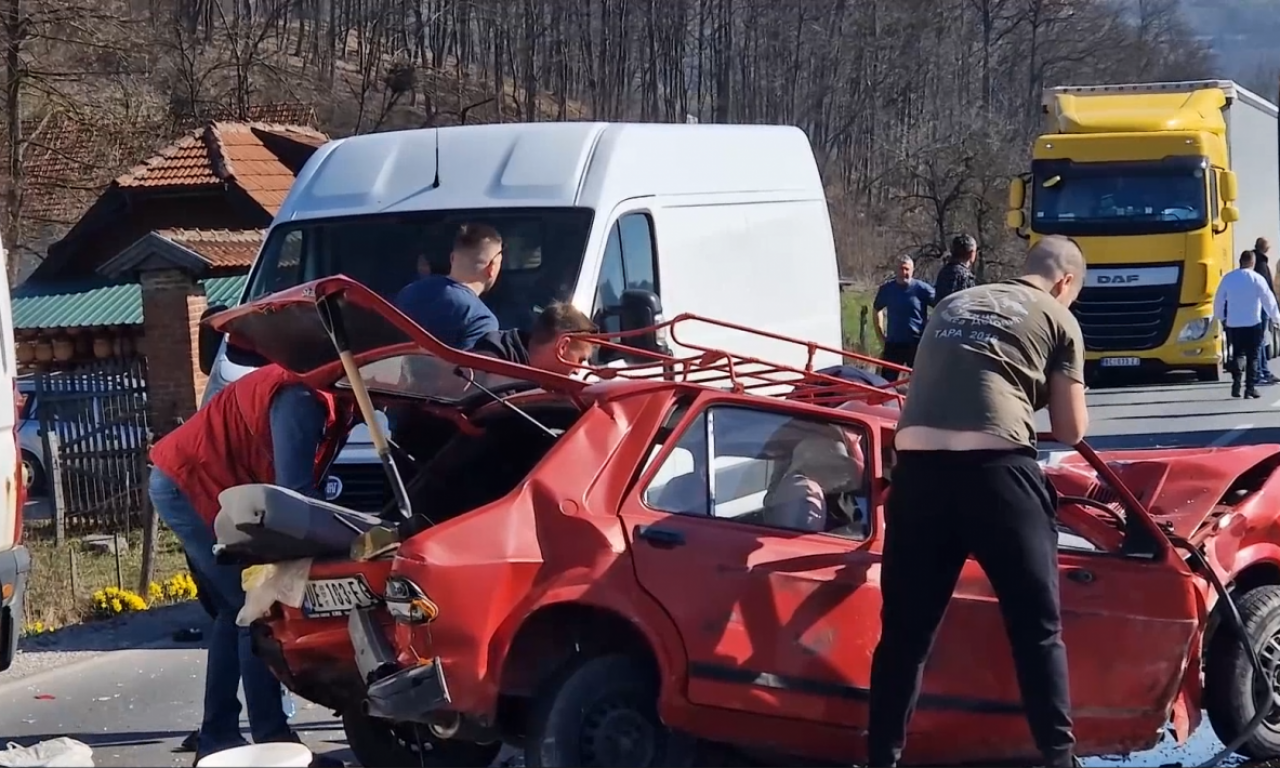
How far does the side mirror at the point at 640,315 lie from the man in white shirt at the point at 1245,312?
13188mm

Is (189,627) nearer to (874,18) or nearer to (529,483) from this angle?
(529,483)

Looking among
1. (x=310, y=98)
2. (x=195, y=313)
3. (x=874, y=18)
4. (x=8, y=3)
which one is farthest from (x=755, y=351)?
(x=874, y=18)

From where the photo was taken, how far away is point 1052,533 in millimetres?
4867

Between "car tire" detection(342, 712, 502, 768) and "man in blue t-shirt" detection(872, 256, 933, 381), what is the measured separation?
10.0 m

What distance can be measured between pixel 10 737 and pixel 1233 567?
194 inches

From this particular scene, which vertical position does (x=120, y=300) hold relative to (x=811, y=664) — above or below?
below

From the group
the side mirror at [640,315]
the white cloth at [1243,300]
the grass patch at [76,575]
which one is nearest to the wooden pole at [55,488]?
the grass patch at [76,575]

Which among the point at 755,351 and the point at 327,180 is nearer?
the point at 327,180

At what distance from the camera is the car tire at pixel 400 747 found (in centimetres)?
571

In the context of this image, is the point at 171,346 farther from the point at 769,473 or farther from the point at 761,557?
the point at 761,557

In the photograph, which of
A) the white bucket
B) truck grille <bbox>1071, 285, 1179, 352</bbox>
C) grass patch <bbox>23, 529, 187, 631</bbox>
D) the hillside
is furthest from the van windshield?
the hillside

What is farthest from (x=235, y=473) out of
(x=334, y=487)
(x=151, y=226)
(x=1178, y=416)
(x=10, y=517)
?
(x=151, y=226)

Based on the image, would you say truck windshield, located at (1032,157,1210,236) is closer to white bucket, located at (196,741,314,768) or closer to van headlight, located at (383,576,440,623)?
van headlight, located at (383,576,440,623)

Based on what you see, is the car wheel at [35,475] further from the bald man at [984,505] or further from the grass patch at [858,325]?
the bald man at [984,505]
